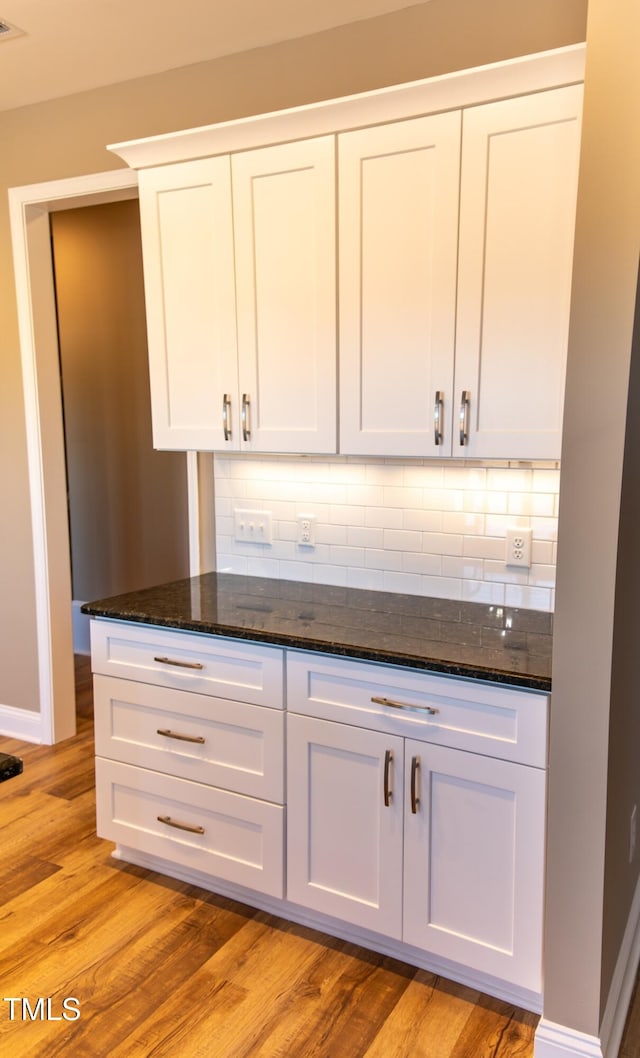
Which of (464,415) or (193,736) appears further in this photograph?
(193,736)

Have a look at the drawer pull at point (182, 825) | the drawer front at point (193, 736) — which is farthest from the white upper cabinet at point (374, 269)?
the drawer pull at point (182, 825)

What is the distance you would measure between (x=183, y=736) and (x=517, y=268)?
65.6 inches

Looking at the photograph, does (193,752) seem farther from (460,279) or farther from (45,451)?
(45,451)

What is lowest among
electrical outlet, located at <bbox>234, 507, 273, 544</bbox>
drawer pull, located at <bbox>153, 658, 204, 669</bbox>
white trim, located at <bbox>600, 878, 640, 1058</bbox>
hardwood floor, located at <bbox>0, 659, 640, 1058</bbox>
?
hardwood floor, located at <bbox>0, 659, 640, 1058</bbox>

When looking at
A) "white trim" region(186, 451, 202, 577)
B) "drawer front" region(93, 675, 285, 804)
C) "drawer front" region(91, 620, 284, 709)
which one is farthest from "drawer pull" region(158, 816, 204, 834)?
"white trim" region(186, 451, 202, 577)

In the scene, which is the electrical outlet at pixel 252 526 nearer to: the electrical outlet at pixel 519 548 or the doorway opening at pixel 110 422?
the electrical outlet at pixel 519 548

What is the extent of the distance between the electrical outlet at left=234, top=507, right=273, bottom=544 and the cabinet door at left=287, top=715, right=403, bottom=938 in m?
0.87

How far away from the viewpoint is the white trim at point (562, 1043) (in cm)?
167

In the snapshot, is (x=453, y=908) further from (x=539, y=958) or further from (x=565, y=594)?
(x=565, y=594)

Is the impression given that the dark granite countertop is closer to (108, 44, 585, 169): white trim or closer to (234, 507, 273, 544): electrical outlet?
(234, 507, 273, 544): electrical outlet

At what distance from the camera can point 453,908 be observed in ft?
6.25

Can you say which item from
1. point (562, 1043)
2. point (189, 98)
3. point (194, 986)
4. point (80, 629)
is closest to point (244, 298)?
point (189, 98)

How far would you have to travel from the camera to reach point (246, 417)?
243 cm

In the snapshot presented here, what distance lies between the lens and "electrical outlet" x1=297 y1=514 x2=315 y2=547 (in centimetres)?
269
